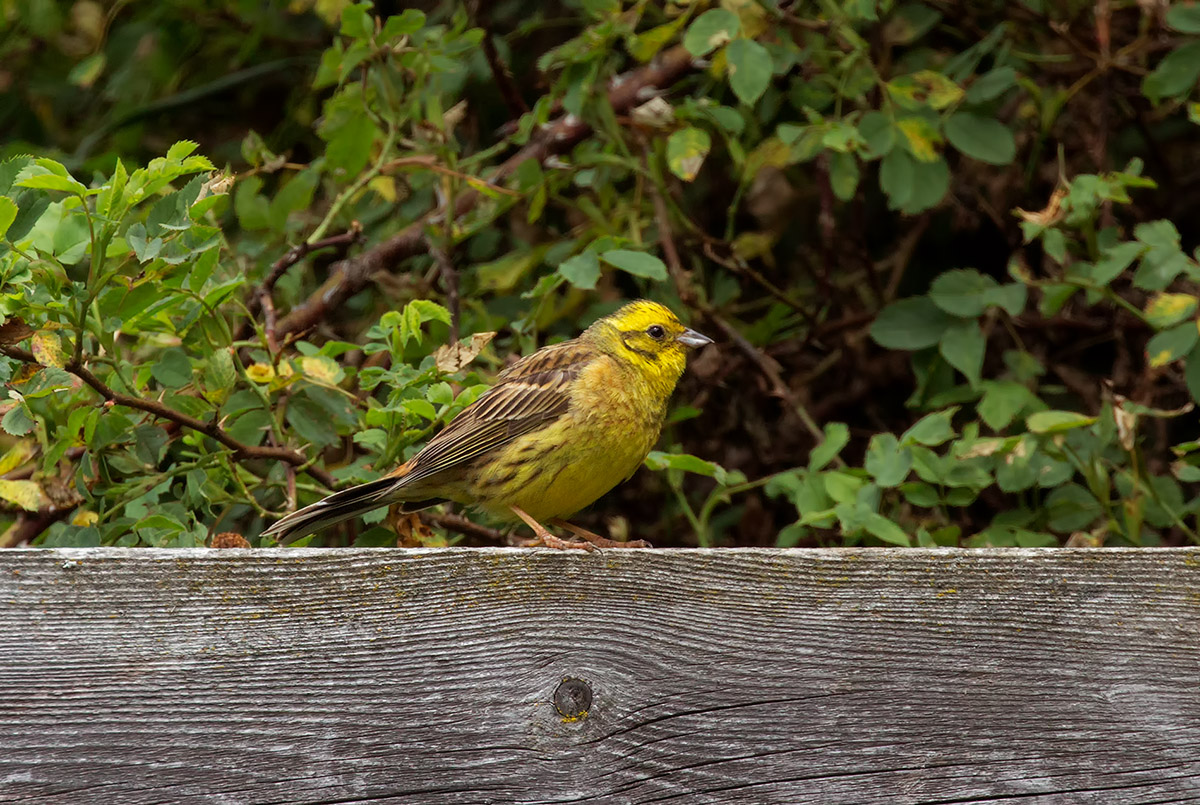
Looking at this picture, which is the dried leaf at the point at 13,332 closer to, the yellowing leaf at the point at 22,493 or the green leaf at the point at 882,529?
the yellowing leaf at the point at 22,493

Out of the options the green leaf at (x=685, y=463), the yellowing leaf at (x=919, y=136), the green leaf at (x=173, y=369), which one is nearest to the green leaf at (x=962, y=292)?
the yellowing leaf at (x=919, y=136)

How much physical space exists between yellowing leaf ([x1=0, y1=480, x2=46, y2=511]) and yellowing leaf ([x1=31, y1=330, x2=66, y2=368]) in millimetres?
334

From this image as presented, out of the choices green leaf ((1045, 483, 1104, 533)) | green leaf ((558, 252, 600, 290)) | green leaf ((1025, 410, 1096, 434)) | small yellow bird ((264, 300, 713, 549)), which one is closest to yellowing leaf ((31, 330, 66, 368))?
small yellow bird ((264, 300, 713, 549))

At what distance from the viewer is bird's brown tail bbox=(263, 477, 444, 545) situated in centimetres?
250

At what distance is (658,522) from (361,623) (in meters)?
2.55

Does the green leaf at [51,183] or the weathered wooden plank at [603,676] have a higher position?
the green leaf at [51,183]

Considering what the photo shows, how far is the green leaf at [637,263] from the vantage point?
9.21 ft

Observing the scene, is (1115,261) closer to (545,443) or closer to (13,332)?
(545,443)

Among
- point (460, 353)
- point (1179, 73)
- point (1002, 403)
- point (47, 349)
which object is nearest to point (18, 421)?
point (47, 349)

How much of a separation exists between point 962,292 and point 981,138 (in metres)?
0.44

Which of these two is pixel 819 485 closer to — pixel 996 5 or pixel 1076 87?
pixel 1076 87

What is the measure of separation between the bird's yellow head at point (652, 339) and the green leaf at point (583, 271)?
0.37m

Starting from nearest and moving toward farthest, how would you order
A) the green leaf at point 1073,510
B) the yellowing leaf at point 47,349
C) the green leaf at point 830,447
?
1. the yellowing leaf at point 47,349
2. the green leaf at point 830,447
3. the green leaf at point 1073,510

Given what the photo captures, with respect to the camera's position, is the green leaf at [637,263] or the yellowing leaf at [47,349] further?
the green leaf at [637,263]
